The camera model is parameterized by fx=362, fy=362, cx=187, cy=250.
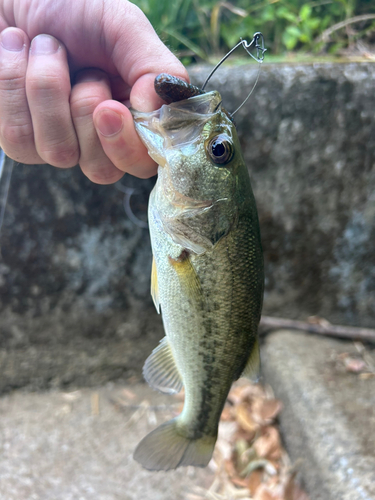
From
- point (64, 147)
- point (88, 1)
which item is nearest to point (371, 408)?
point (64, 147)

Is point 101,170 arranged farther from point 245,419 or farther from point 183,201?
point 245,419

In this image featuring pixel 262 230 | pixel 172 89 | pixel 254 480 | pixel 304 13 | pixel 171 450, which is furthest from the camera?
pixel 262 230

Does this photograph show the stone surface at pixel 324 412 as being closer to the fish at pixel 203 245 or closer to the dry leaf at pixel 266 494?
the dry leaf at pixel 266 494

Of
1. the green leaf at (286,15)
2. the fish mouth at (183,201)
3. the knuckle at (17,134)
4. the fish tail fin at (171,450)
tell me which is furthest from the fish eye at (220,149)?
the green leaf at (286,15)

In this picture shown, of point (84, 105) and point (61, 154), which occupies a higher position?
point (84, 105)

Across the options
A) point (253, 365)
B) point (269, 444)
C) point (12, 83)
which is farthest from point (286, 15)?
point (269, 444)

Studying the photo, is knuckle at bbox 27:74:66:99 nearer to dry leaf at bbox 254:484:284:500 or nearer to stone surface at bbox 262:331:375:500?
stone surface at bbox 262:331:375:500

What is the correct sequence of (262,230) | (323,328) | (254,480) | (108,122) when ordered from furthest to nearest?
1. (323,328)
2. (262,230)
3. (254,480)
4. (108,122)
